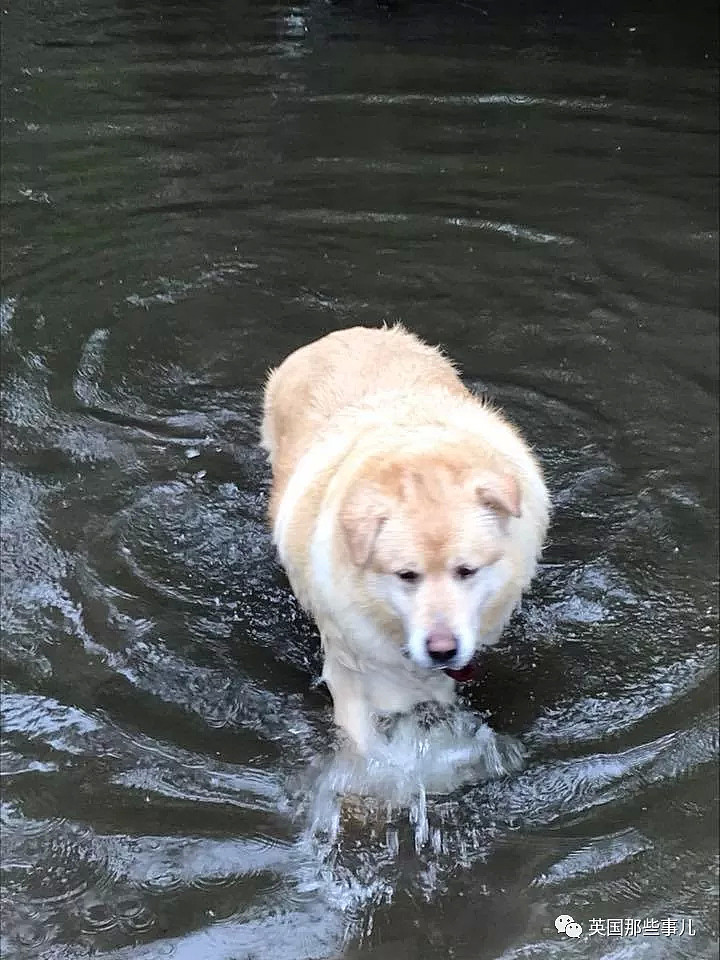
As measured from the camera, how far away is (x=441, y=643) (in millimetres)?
3453

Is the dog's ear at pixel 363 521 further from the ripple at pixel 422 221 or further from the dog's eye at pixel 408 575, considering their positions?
the ripple at pixel 422 221

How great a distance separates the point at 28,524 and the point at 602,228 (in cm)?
601

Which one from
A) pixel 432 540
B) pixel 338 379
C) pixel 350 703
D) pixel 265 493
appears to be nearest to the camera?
pixel 432 540

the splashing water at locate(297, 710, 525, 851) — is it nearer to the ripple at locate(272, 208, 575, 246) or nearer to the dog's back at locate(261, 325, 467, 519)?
the dog's back at locate(261, 325, 467, 519)

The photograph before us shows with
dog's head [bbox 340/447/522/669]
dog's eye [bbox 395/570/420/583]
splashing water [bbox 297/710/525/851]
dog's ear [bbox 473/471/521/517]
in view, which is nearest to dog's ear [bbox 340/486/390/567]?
dog's head [bbox 340/447/522/669]

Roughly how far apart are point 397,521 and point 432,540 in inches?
5.9

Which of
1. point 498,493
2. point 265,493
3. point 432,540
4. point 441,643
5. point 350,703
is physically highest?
point 498,493

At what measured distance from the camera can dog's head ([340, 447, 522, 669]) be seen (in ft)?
11.3


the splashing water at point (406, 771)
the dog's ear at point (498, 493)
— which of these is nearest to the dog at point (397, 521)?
the dog's ear at point (498, 493)

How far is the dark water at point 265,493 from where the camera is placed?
3.99m

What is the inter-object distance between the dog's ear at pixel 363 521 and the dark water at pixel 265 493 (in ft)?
4.87

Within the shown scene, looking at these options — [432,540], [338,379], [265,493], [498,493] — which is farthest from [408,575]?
[265,493]

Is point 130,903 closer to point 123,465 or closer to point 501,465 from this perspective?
point 501,465

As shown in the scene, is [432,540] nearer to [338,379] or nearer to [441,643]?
[441,643]
